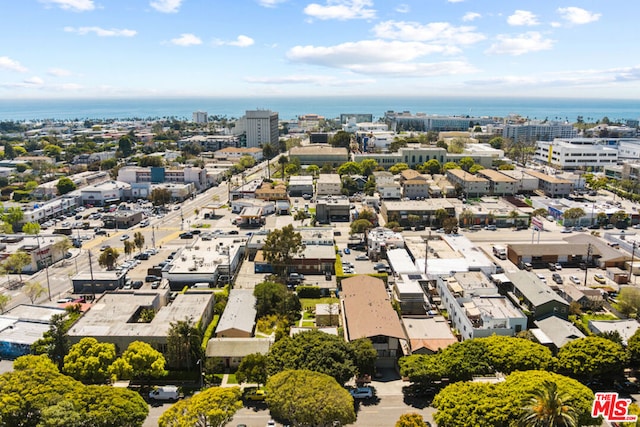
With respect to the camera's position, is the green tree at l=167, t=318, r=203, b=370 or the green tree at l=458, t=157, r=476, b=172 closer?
the green tree at l=167, t=318, r=203, b=370

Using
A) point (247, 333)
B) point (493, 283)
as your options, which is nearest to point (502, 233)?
point (493, 283)

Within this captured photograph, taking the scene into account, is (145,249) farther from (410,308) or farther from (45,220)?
(410,308)

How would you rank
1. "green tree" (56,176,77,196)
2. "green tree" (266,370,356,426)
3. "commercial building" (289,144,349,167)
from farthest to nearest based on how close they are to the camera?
"commercial building" (289,144,349,167) → "green tree" (56,176,77,196) → "green tree" (266,370,356,426)

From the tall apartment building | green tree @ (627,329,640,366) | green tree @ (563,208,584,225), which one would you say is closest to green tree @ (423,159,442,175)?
green tree @ (563,208,584,225)

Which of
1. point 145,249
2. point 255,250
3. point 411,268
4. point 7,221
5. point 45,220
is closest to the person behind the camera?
point 411,268

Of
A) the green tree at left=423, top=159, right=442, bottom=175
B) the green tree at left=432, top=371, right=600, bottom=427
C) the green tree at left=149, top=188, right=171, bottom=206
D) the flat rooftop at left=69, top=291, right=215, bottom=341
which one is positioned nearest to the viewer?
the green tree at left=432, top=371, right=600, bottom=427

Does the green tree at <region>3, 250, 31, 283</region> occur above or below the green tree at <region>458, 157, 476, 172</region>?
below

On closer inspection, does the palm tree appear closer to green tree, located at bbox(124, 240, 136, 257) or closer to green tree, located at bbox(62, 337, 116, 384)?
green tree, located at bbox(62, 337, 116, 384)
